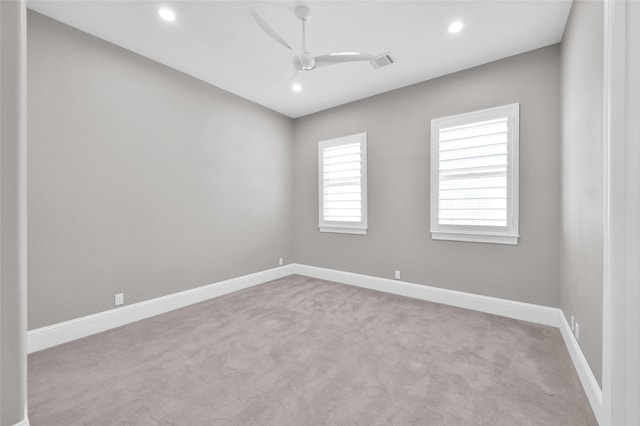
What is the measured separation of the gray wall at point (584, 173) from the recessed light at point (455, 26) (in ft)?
Result: 2.77

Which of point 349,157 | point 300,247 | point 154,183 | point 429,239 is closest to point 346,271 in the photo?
point 300,247

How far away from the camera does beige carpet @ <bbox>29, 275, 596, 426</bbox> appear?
1608 millimetres

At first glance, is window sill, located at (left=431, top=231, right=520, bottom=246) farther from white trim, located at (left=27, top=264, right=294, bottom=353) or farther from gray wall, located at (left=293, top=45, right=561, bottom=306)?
white trim, located at (left=27, top=264, right=294, bottom=353)

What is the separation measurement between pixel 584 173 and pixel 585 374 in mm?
1427

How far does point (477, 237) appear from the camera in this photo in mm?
3242

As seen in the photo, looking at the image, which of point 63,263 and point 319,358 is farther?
point 63,263

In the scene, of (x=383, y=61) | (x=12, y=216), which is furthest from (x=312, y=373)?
(x=383, y=61)

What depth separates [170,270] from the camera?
3.31 metres

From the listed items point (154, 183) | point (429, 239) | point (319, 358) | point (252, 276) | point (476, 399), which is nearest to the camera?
point (476, 399)

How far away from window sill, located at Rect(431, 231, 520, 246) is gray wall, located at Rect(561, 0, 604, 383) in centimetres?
49

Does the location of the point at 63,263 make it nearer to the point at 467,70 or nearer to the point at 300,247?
the point at 300,247

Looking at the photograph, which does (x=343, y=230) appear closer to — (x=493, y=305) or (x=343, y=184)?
(x=343, y=184)

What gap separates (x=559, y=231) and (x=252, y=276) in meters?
4.14

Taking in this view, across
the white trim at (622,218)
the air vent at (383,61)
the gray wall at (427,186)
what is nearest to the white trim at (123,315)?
the gray wall at (427,186)
